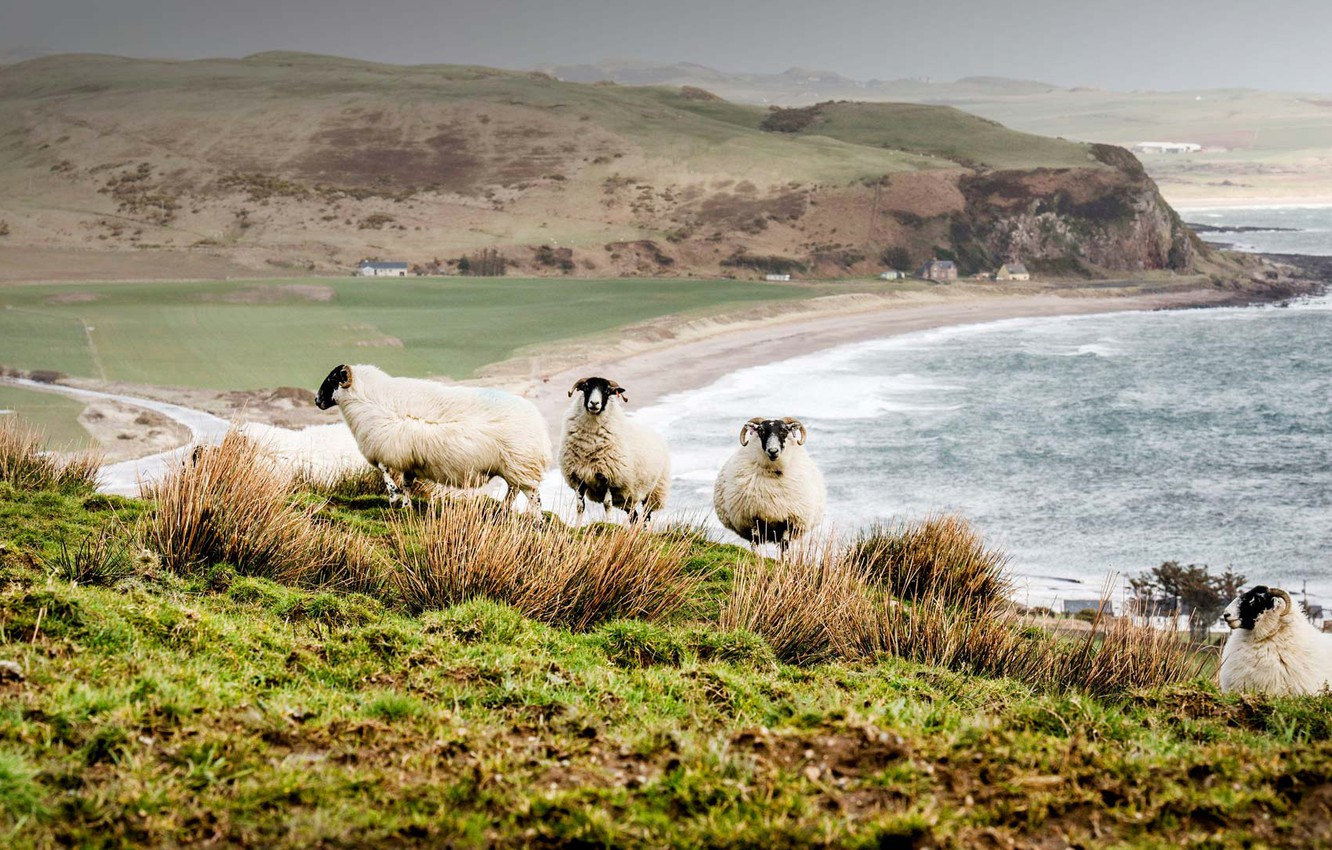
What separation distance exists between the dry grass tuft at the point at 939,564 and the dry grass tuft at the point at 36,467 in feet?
29.9

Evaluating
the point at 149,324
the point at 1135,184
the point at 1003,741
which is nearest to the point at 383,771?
the point at 1003,741

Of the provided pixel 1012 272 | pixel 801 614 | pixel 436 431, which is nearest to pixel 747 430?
pixel 436 431

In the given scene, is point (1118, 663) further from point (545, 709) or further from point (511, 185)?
point (511, 185)

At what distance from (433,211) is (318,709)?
3793 inches

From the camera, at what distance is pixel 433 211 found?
98375mm

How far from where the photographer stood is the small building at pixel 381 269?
81.0 meters

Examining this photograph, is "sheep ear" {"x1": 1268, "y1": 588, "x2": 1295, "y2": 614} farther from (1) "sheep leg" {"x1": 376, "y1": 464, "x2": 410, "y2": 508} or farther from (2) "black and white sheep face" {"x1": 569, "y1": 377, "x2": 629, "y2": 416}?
(1) "sheep leg" {"x1": 376, "y1": 464, "x2": 410, "y2": 508}

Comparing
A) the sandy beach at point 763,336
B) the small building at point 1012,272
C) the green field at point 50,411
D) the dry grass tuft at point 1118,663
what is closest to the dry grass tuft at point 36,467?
the dry grass tuft at point 1118,663

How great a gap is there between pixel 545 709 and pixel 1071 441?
43285 mm

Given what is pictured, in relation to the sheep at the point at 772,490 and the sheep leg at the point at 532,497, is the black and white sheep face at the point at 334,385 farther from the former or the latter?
the sheep at the point at 772,490

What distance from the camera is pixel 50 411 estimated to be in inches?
1401

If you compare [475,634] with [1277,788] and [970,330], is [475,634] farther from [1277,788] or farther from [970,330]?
[970,330]

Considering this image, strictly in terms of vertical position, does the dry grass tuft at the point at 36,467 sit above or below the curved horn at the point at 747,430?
below

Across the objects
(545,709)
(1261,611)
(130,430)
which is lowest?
(130,430)
